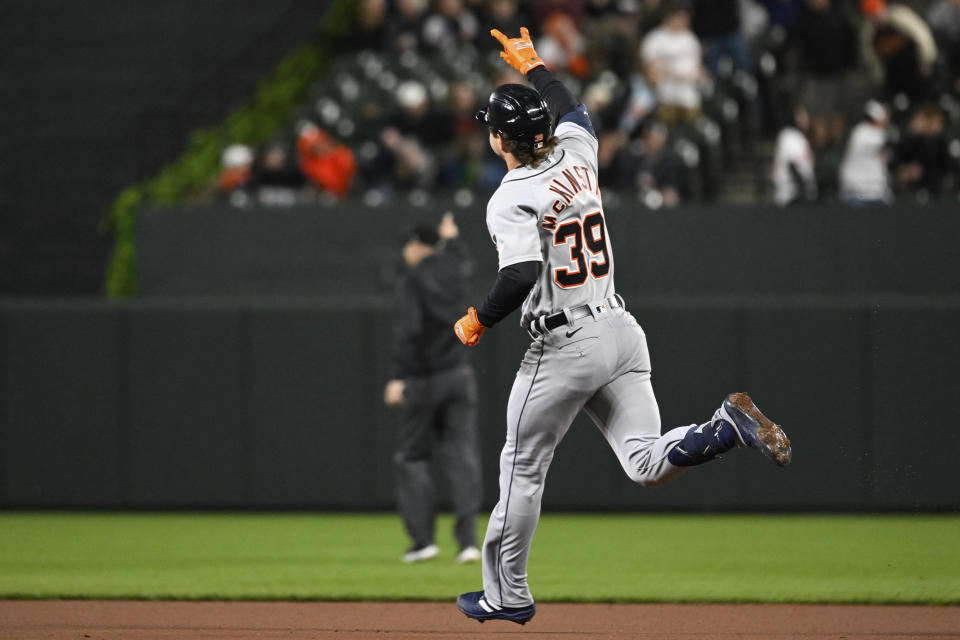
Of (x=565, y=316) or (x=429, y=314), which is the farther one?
(x=429, y=314)

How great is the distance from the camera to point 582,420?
11609 mm

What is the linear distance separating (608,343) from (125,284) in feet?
29.1

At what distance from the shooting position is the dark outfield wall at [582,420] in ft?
37.8

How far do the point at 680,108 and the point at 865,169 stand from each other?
6.96 feet

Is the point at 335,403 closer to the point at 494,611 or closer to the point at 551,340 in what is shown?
the point at 494,611

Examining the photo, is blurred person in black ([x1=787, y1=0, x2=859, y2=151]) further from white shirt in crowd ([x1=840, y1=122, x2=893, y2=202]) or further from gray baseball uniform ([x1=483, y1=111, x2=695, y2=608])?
gray baseball uniform ([x1=483, y1=111, x2=695, y2=608])

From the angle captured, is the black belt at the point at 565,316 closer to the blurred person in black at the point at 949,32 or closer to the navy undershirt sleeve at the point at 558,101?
the navy undershirt sleeve at the point at 558,101

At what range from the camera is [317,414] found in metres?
12.0

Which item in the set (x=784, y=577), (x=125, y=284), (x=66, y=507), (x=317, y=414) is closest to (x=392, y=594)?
(x=784, y=577)

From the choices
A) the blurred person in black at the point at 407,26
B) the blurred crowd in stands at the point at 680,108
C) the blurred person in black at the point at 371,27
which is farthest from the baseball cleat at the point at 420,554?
the blurred person in black at the point at 371,27

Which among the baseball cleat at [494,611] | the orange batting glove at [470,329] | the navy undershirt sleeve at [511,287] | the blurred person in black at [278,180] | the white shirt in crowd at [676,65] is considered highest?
the white shirt in crowd at [676,65]

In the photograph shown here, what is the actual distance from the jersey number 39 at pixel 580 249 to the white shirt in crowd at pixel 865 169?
724cm

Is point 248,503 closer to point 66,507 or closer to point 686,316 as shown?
point 66,507

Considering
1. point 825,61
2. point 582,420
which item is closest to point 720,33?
point 825,61
